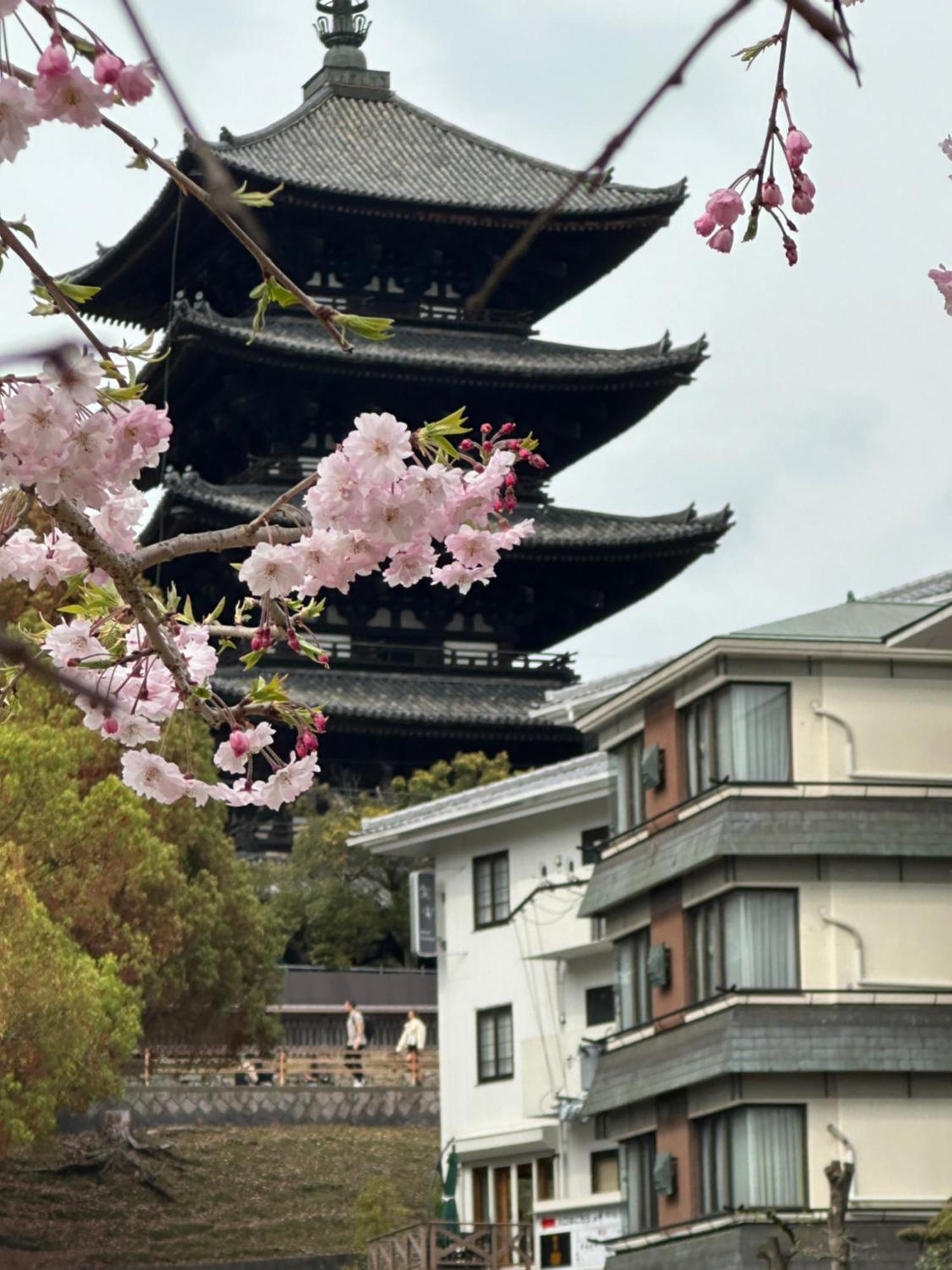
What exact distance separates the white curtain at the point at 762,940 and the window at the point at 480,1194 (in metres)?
12.1

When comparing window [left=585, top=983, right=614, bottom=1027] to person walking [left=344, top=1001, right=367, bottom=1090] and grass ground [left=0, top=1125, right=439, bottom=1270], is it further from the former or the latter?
person walking [left=344, top=1001, right=367, bottom=1090]

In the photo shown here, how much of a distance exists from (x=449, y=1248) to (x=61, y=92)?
3514 centimetres

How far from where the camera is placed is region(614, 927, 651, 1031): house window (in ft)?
129

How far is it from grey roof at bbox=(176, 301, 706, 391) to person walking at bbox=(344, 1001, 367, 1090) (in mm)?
17038

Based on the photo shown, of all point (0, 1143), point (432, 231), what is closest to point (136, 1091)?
point (0, 1143)

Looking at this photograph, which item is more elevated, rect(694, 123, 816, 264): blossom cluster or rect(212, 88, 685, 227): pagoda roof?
rect(212, 88, 685, 227): pagoda roof

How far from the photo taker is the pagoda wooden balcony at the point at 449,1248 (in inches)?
1510

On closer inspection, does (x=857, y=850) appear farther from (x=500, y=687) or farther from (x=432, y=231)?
(x=432, y=231)

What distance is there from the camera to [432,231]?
68.6 m

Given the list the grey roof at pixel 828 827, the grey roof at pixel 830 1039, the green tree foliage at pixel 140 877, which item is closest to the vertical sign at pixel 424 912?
the green tree foliage at pixel 140 877

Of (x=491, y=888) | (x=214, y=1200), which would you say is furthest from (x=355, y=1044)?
(x=214, y=1200)

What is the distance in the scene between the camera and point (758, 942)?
118 ft

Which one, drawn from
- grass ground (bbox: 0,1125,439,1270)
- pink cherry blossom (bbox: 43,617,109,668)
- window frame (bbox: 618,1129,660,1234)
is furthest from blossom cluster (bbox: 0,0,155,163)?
grass ground (bbox: 0,1125,439,1270)

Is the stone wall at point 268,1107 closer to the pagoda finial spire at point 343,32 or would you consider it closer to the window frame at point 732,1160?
the window frame at point 732,1160
